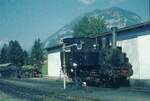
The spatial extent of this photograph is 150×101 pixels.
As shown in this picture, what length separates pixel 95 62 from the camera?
34.1 m

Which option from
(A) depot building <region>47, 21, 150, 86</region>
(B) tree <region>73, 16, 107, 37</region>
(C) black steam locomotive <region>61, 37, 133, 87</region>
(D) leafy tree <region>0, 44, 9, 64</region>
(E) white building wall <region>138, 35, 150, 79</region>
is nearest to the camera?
(C) black steam locomotive <region>61, 37, 133, 87</region>

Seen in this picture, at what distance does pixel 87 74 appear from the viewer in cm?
3434

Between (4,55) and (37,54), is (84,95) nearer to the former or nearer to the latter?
(37,54)

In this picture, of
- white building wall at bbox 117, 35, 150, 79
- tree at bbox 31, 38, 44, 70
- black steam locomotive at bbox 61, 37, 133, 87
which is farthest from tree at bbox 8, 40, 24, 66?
black steam locomotive at bbox 61, 37, 133, 87

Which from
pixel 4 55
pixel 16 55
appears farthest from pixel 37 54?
pixel 4 55

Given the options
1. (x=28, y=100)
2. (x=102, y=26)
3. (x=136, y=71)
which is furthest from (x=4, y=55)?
(x=28, y=100)

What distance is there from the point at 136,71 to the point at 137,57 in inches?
61.2

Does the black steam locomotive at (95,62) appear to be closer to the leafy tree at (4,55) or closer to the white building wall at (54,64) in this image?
the white building wall at (54,64)

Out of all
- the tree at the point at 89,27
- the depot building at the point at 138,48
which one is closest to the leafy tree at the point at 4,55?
the tree at the point at 89,27

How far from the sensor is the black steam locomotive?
105ft

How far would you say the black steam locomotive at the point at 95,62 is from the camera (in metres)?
31.9

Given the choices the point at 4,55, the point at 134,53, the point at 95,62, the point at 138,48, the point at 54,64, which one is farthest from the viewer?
the point at 4,55

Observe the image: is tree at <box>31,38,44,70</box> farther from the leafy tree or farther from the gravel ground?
the gravel ground

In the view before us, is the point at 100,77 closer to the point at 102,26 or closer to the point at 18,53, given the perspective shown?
the point at 102,26
